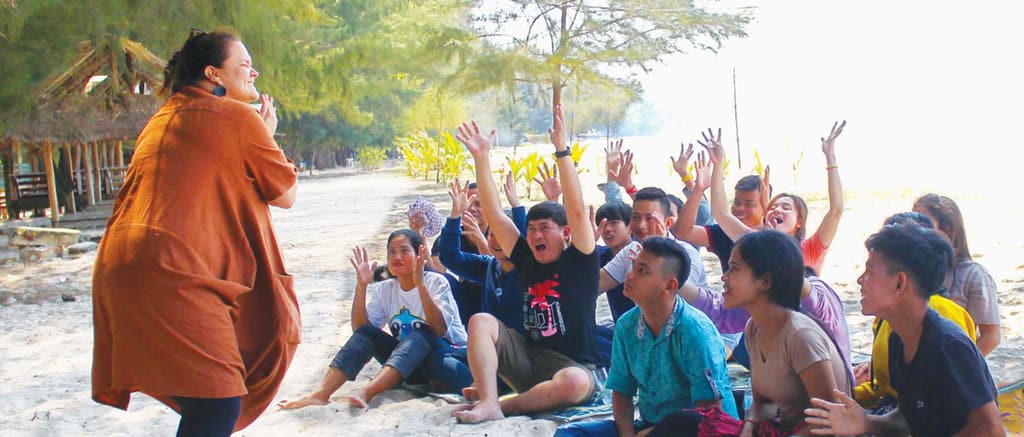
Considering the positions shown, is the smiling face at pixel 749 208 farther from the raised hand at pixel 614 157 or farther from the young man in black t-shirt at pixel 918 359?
the young man in black t-shirt at pixel 918 359

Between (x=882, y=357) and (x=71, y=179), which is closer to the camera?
(x=882, y=357)

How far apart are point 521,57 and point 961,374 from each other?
54.2ft

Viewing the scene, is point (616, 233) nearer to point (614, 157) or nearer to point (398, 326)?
point (614, 157)

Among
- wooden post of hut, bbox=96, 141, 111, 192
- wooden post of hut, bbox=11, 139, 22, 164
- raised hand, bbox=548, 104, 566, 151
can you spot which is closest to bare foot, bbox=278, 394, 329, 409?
raised hand, bbox=548, 104, 566, 151

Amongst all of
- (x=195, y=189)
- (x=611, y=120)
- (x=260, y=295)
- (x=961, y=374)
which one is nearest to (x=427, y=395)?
(x=260, y=295)

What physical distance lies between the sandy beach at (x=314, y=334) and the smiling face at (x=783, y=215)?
1164 mm

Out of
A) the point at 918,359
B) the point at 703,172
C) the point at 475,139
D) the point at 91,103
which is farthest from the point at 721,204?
the point at 91,103

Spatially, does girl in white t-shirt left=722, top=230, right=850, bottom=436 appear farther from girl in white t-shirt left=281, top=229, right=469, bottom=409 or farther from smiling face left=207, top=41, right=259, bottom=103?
girl in white t-shirt left=281, top=229, right=469, bottom=409

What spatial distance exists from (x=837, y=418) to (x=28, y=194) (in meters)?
18.8

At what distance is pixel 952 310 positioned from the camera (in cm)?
301

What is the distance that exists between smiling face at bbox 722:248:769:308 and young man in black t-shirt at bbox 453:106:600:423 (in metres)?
0.96

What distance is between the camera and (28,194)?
1772 cm

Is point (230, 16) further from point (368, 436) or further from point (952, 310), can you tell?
point (952, 310)

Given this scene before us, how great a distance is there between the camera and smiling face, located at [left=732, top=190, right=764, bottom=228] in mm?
4852
